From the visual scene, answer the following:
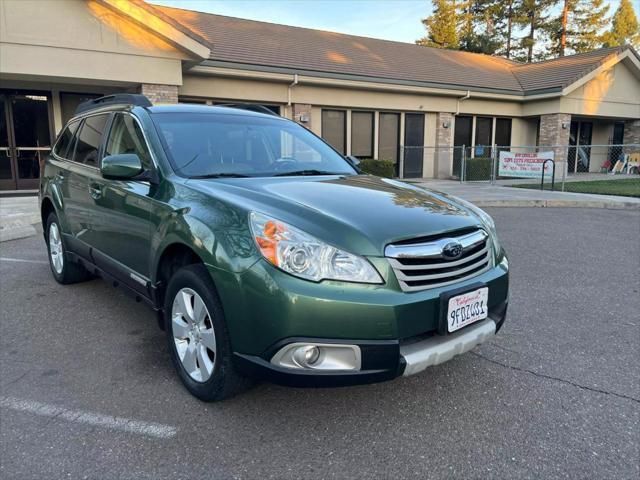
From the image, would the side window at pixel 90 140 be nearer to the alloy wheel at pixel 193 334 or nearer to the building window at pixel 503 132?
the alloy wheel at pixel 193 334

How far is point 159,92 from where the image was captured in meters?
12.7

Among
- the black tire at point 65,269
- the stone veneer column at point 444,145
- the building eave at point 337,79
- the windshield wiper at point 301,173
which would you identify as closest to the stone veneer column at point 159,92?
the building eave at point 337,79

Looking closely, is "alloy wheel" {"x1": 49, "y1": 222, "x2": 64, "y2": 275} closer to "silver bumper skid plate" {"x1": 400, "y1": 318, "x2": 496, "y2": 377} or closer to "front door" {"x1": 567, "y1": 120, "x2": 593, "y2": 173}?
"silver bumper skid plate" {"x1": 400, "y1": 318, "x2": 496, "y2": 377}

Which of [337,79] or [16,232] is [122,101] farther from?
[337,79]

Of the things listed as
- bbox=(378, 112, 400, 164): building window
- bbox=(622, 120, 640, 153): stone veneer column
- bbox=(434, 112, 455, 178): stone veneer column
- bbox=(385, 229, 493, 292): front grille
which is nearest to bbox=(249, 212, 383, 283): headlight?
bbox=(385, 229, 493, 292): front grille

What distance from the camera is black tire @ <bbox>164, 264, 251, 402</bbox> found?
8.18 feet

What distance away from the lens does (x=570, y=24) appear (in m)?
41.8

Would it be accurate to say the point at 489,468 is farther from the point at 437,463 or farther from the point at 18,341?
the point at 18,341

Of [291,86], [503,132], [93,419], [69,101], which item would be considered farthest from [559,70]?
[93,419]

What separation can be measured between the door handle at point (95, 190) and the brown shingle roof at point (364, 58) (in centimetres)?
1110

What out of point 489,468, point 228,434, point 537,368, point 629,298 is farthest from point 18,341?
point 629,298

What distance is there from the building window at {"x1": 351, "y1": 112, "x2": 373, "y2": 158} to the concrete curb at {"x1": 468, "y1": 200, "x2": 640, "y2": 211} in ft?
22.8

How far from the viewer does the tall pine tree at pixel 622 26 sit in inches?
1655

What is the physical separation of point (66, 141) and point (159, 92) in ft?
27.7
